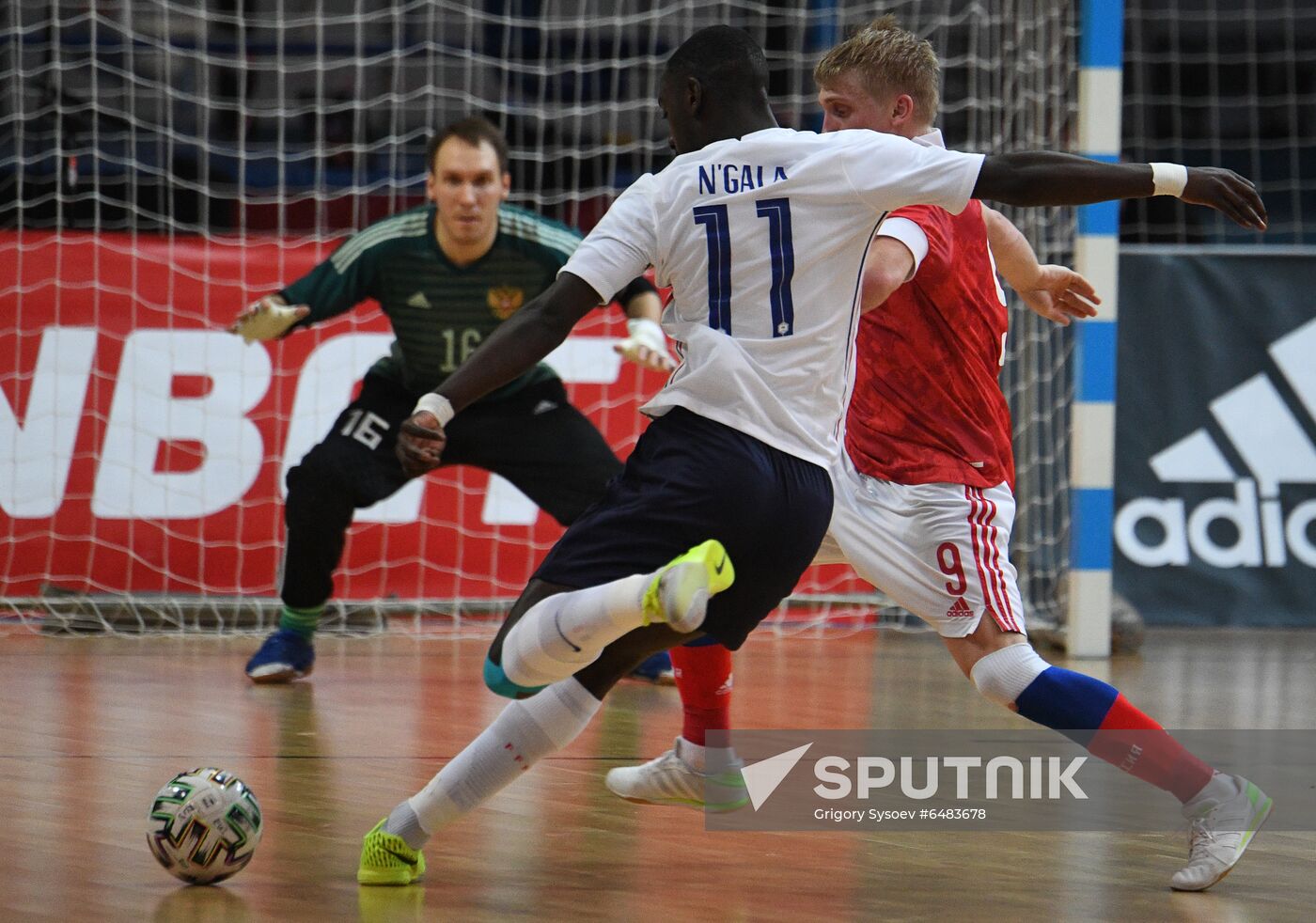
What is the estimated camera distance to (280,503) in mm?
7492

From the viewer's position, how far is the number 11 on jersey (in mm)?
2975

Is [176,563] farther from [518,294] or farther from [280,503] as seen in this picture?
[518,294]

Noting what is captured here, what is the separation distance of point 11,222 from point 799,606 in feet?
14.6

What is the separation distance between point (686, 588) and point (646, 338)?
1.79 meters

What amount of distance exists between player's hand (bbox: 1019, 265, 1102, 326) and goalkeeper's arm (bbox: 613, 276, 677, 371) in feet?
2.76

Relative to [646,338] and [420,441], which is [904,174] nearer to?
[420,441]

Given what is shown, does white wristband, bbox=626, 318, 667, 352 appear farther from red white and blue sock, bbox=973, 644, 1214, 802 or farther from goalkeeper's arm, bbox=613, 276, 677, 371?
red white and blue sock, bbox=973, 644, 1214, 802

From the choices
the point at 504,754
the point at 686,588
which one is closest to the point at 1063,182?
the point at 686,588

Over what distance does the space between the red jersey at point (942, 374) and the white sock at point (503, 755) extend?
1.04 meters

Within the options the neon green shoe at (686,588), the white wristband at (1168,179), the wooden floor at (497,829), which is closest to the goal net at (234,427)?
the wooden floor at (497,829)

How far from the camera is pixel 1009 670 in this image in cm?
344

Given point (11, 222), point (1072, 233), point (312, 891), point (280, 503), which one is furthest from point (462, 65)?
point (312, 891)

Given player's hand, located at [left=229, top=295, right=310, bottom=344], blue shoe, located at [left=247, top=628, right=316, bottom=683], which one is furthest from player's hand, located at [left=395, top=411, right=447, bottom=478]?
blue shoe, located at [left=247, top=628, right=316, bottom=683]

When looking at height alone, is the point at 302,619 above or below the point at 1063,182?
below
